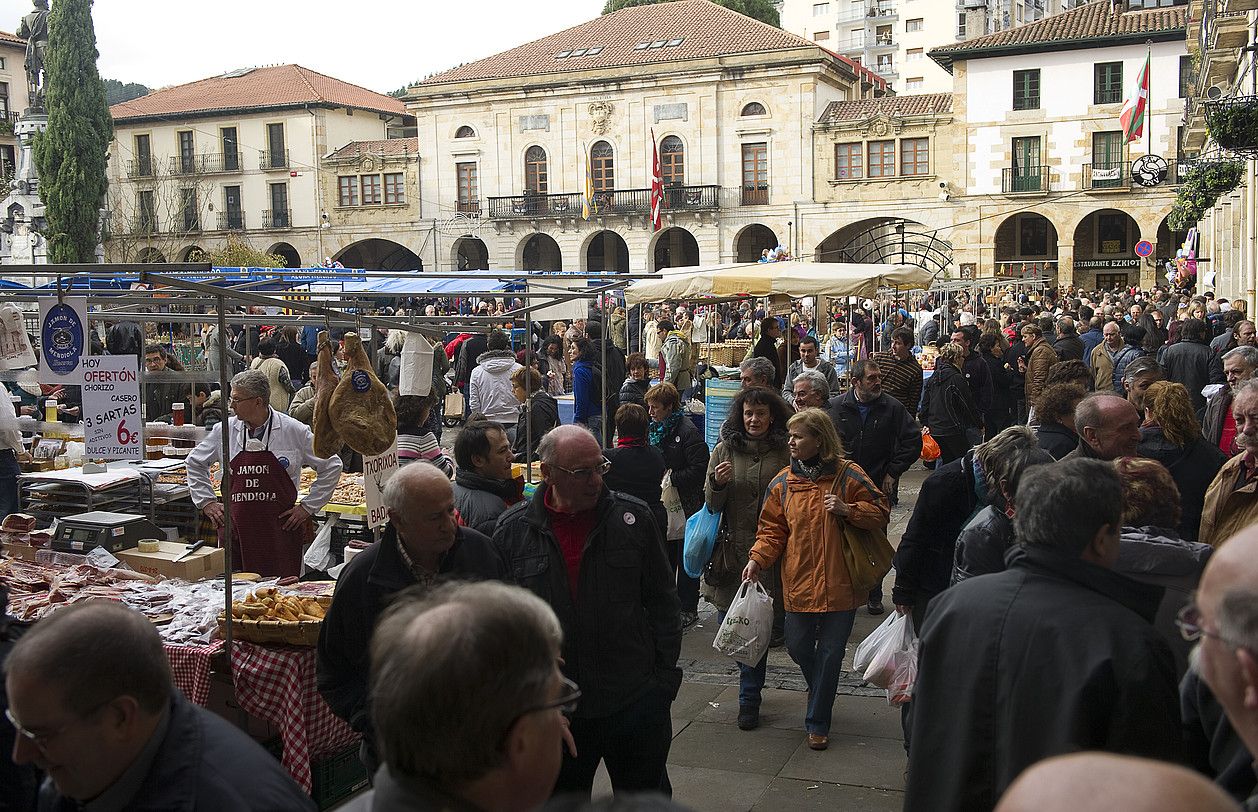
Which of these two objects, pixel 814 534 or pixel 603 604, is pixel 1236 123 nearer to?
pixel 814 534

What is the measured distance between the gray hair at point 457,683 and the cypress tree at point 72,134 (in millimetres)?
41313

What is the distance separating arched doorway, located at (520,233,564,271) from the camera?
48188 millimetres

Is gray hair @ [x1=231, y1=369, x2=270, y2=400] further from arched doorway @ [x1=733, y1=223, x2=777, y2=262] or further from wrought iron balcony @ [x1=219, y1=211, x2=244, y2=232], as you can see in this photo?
wrought iron balcony @ [x1=219, y1=211, x2=244, y2=232]

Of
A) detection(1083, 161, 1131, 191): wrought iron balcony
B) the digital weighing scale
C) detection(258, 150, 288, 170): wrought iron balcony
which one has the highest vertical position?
detection(258, 150, 288, 170): wrought iron balcony

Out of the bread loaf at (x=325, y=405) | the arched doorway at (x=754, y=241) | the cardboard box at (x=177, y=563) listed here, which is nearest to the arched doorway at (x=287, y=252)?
the arched doorway at (x=754, y=241)

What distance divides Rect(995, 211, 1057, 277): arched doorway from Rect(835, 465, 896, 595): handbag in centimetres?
3903

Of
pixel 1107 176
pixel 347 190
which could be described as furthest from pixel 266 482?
pixel 347 190

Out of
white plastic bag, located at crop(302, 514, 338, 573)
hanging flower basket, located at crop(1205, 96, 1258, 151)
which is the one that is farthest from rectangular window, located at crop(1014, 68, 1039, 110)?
white plastic bag, located at crop(302, 514, 338, 573)

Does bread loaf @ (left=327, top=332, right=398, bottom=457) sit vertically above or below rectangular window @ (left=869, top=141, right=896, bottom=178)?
below

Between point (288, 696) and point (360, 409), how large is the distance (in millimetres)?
1418

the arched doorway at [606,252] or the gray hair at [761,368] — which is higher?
the arched doorway at [606,252]

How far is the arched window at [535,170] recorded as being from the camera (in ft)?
151

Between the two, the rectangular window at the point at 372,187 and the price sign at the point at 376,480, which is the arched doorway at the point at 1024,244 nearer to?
the rectangular window at the point at 372,187

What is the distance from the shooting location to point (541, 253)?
160 feet
